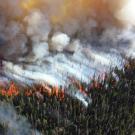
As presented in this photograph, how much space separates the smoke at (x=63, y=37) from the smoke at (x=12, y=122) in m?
2.90

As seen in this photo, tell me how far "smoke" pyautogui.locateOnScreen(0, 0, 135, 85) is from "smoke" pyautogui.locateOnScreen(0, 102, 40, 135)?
9.52 feet

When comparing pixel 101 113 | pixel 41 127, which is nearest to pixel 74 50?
pixel 101 113

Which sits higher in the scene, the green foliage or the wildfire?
the wildfire

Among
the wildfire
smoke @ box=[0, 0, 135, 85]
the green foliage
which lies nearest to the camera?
the green foliage

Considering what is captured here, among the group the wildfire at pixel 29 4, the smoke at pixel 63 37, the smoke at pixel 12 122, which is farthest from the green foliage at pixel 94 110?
the wildfire at pixel 29 4

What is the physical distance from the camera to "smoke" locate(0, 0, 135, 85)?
4756cm

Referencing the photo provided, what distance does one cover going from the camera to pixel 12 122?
4419 centimetres

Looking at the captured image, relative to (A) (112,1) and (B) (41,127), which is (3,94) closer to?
(B) (41,127)

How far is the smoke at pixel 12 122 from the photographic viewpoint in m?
43.5

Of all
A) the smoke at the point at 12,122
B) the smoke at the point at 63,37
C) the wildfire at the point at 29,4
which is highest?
the wildfire at the point at 29,4

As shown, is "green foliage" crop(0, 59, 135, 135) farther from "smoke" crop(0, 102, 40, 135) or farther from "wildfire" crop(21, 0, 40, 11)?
"wildfire" crop(21, 0, 40, 11)

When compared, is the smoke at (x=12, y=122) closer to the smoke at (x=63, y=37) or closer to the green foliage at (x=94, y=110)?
the green foliage at (x=94, y=110)

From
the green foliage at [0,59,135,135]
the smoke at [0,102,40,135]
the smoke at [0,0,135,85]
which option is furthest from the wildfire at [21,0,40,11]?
the smoke at [0,102,40,135]

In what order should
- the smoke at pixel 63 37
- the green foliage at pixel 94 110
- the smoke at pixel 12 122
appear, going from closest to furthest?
the smoke at pixel 12 122 → the green foliage at pixel 94 110 → the smoke at pixel 63 37
